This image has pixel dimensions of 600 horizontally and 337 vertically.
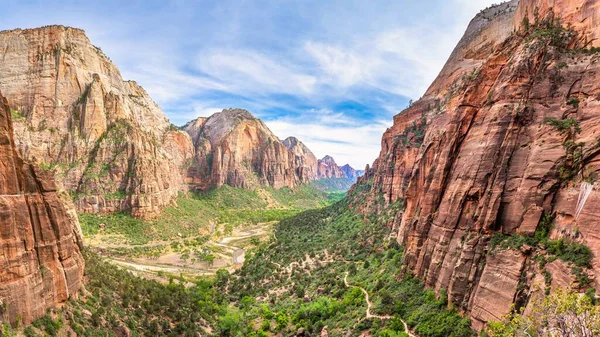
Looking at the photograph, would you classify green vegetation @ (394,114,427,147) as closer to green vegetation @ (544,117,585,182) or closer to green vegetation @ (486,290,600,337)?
green vegetation @ (544,117,585,182)

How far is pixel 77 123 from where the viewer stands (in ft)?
→ 320

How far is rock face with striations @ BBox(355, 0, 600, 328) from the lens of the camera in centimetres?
2428

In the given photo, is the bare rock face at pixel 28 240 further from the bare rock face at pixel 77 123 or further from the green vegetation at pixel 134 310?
the bare rock face at pixel 77 123

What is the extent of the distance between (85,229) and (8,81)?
50.4 meters

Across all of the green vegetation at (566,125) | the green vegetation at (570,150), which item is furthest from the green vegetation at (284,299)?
the green vegetation at (566,125)

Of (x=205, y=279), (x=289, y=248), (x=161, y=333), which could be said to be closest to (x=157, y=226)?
(x=205, y=279)

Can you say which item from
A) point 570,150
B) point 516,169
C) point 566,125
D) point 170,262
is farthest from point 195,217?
point 570,150

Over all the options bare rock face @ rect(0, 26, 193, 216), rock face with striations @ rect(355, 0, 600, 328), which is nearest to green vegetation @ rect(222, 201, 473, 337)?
rock face with striations @ rect(355, 0, 600, 328)

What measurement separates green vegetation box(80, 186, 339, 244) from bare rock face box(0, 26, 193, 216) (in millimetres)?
4892

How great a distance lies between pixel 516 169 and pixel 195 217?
4598 inches

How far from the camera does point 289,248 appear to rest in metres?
81.4

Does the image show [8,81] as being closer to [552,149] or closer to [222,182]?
[222,182]

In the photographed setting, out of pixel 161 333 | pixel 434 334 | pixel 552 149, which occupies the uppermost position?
pixel 552 149

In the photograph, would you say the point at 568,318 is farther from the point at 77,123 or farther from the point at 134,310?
the point at 77,123
